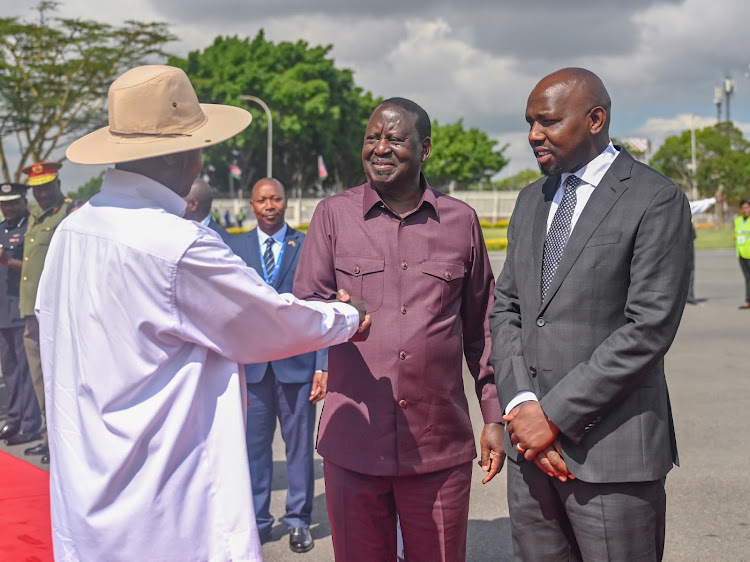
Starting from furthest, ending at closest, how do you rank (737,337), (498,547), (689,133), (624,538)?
(689,133)
(737,337)
(498,547)
(624,538)

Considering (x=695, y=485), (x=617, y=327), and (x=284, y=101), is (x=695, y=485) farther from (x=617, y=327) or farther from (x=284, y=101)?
(x=284, y=101)

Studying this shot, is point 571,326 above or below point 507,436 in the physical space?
above

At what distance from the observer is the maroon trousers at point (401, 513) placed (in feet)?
9.95

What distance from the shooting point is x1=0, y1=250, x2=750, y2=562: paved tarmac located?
4602 millimetres

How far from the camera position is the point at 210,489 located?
2.32m

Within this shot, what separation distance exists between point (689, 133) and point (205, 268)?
73500 millimetres

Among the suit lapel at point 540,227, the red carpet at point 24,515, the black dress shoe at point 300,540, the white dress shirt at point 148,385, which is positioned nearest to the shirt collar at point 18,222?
the red carpet at point 24,515

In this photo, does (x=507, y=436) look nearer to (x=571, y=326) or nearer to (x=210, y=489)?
(x=571, y=326)

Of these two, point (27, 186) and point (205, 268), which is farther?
point (27, 186)

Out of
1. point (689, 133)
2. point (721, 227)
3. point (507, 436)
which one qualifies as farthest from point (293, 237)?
point (689, 133)

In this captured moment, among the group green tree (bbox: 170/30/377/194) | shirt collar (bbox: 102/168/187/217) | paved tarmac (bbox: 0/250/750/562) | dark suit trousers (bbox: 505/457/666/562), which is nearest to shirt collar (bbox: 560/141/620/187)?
dark suit trousers (bbox: 505/457/666/562)

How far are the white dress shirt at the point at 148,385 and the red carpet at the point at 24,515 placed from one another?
133cm

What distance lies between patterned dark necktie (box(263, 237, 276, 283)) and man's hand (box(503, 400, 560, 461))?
9.51 ft

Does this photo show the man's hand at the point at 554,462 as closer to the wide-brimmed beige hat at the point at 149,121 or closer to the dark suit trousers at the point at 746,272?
the wide-brimmed beige hat at the point at 149,121
